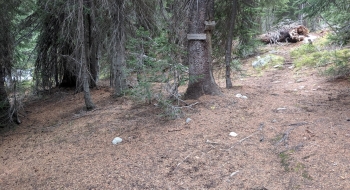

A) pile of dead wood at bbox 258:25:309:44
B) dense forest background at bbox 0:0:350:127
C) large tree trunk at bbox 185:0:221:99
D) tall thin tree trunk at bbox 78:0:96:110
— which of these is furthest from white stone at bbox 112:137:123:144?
pile of dead wood at bbox 258:25:309:44

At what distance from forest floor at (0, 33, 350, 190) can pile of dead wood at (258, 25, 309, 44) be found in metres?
9.85

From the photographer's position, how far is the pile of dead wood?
50.8 feet

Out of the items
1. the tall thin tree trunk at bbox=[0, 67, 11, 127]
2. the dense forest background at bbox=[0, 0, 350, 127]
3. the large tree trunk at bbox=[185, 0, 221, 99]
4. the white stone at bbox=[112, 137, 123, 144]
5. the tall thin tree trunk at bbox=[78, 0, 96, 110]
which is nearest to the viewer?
the white stone at bbox=[112, 137, 123, 144]

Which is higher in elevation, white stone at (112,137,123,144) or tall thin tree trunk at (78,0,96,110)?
tall thin tree trunk at (78,0,96,110)

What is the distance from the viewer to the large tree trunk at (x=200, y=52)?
5.55 meters

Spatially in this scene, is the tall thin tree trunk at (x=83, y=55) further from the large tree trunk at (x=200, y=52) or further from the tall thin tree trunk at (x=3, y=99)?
the large tree trunk at (x=200, y=52)

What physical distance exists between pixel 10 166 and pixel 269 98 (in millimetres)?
5459

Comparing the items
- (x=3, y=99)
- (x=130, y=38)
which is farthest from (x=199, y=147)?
(x=3, y=99)

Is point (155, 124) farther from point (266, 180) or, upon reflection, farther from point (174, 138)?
point (266, 180)

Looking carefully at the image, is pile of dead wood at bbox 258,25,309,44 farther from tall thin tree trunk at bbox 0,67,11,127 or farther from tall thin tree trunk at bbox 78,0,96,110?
tall thin tree trunk at bbox 0,67,11,127

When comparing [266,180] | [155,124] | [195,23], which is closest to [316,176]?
[266,180]

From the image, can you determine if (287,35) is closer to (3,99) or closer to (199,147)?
(199,147)

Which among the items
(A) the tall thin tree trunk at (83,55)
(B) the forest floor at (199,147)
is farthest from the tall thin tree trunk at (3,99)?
(A) the tall thin tree trunk at (83,55)

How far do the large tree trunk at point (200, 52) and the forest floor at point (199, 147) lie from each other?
0.35 meters
